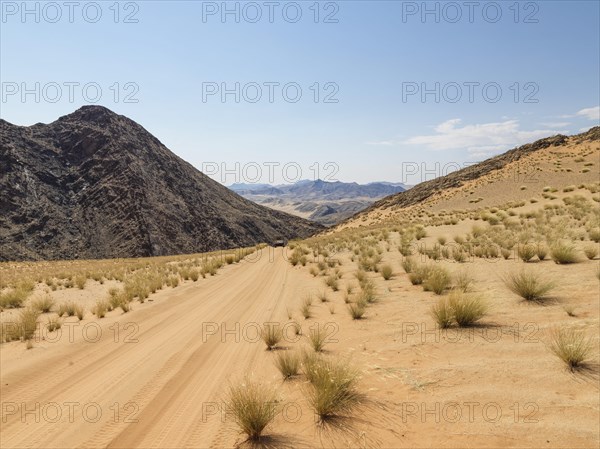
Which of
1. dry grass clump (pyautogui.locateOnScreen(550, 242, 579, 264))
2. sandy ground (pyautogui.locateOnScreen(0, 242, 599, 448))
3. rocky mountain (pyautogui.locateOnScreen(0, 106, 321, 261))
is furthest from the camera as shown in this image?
rocky mountain (pyautogui.locateOnScreen(0, 106, 321, 261))

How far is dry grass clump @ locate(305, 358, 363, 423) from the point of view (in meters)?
4.38

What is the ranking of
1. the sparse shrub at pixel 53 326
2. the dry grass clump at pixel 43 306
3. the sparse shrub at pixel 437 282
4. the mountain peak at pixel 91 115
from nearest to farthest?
the sparse shrub at pixel 53 326
the sparse shrub at pixel 437 282
the dry grass clump at pixel 43 306
the mountain peak at pixel 91 115

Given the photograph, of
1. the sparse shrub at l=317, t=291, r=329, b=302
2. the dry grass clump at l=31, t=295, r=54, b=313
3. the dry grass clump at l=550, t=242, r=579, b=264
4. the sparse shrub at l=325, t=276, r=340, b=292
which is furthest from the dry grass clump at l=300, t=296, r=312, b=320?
the dry grass clump at l=31, t=295, r=54, b=313

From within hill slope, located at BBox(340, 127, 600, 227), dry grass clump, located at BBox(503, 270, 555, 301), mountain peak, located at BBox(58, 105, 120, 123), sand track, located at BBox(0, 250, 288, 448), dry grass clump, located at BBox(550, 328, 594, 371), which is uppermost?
mountain peak, located at BBox(58, 105, 120, 123)

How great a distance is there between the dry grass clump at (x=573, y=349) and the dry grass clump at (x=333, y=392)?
8.93ft

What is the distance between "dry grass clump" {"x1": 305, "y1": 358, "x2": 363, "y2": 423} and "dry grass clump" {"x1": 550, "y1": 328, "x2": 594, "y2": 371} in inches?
107

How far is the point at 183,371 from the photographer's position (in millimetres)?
6266

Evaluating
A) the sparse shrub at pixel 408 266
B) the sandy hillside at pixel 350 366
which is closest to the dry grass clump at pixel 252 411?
the sandy hillside at pixel 350 366

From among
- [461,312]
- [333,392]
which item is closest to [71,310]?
[333,392]

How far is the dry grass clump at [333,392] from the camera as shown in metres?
4.38

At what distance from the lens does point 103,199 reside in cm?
7394

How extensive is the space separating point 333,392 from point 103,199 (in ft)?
264

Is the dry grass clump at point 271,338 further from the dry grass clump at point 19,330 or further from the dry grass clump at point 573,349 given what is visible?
the dry grass clump at point 19,330

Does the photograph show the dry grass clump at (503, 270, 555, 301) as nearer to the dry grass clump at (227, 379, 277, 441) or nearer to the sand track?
the sand track
